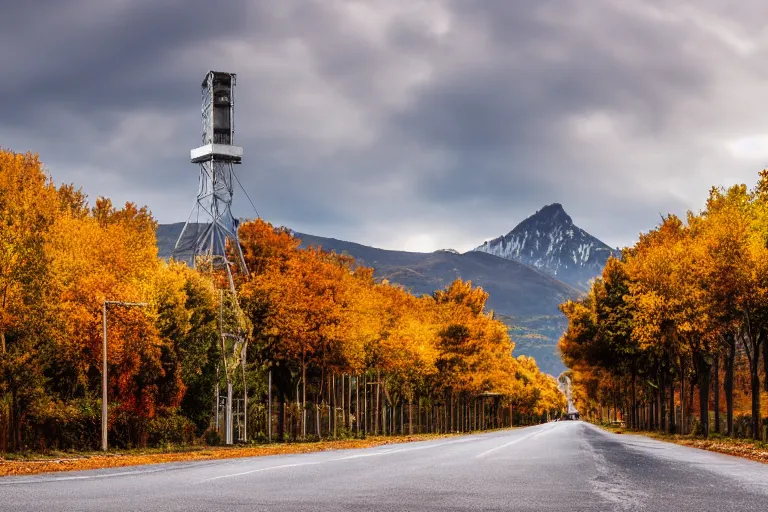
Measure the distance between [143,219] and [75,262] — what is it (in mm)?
28410

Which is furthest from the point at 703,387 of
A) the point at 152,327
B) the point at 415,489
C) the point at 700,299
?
the point at 415,489

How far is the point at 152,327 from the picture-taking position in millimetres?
43500

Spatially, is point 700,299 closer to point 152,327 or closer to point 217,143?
point 152,327

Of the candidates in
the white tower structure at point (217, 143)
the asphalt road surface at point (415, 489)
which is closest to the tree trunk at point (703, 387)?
the asphalt road surface at point (415, 489)

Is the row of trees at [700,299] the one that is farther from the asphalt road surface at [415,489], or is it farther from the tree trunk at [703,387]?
the asphalt road surface at [415,489]

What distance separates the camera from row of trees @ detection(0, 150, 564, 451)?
36281mm

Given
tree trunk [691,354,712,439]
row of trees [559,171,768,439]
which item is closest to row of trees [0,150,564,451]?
row of trees [559,171,768,439]

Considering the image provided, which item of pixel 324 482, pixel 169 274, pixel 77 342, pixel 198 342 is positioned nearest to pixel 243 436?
pixel 198 342

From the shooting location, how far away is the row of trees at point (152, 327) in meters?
36.3

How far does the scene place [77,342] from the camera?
136 feet

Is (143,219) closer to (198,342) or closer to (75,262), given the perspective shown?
(198,342)

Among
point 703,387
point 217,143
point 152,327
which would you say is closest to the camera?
point 152,327

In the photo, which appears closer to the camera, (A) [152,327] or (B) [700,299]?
(B) [700,299]

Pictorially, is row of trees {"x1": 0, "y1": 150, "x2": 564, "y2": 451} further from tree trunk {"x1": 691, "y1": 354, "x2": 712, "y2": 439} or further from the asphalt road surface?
tree trunk {"x1": 691, "y1": 354, "x2": 712, "y2": 439}
